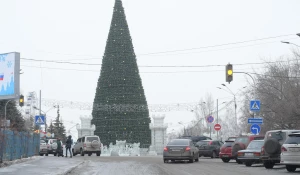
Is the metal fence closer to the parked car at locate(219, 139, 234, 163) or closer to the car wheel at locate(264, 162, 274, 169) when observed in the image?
the parked car at locate(219, 139, 234, 163)

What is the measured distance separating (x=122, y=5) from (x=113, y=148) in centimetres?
1941

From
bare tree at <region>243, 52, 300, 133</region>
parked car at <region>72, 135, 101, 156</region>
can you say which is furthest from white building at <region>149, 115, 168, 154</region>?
parked car at <region>72, 135, 101, 156</region>

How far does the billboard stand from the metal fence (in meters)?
5.57

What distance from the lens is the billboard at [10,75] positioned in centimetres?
4144

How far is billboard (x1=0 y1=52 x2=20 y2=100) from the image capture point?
41.4 meters

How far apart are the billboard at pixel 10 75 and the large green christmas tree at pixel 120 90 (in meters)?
24.0

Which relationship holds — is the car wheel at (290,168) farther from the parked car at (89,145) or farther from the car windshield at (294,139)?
the parked car at (89,145)

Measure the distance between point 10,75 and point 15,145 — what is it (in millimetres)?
14056

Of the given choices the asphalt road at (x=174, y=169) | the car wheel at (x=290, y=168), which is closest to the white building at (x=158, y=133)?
the asphalt road at (x=174, y=169)

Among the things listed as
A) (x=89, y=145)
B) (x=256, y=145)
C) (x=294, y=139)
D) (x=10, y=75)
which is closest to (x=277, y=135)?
(x=256, y=145)

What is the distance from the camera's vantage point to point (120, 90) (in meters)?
66.2

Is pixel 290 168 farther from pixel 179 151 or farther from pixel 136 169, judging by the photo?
pixel 179 151

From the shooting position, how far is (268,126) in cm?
5322


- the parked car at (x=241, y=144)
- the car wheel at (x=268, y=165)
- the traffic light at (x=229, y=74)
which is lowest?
the car wheel at (x=268, y=165)
